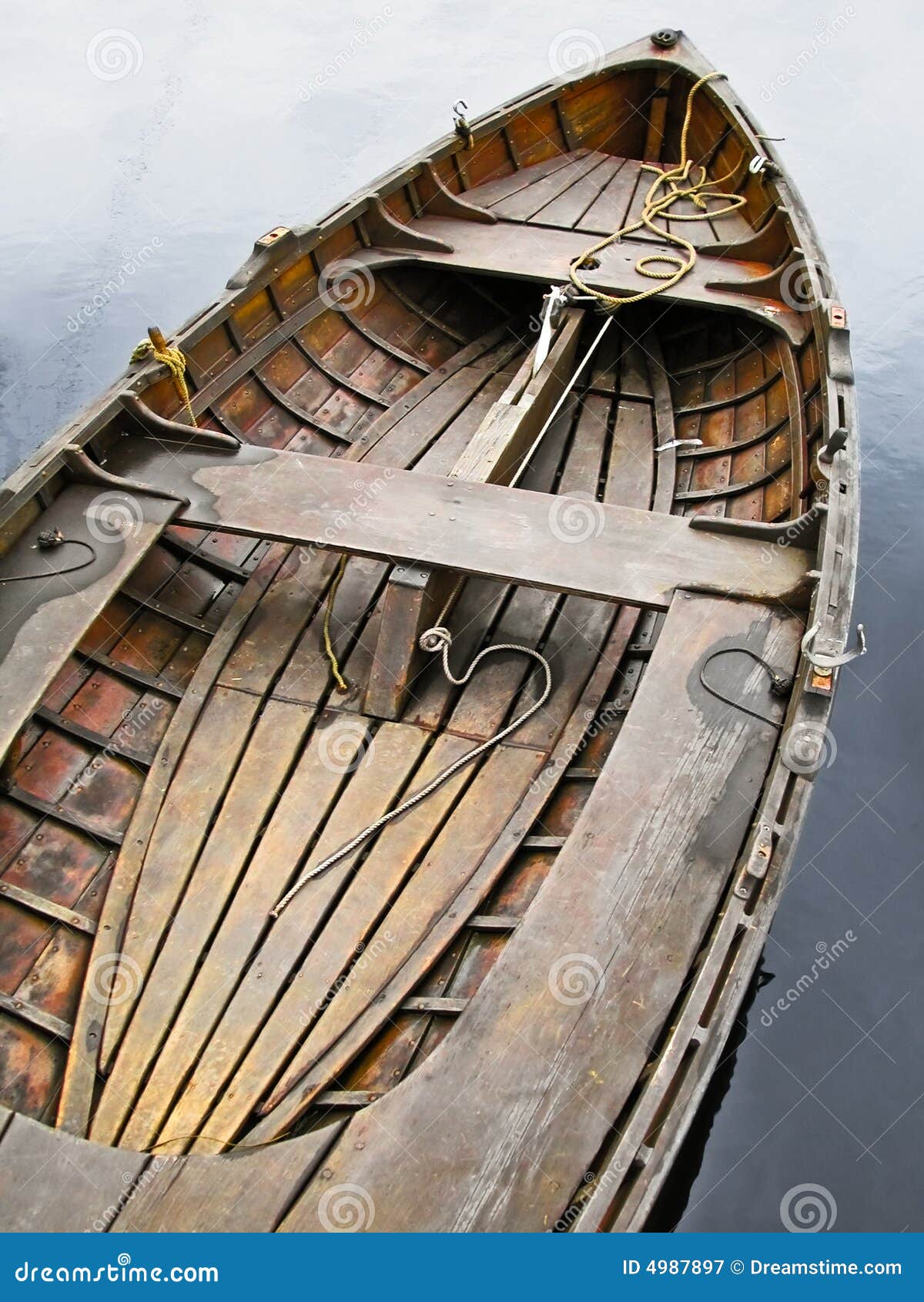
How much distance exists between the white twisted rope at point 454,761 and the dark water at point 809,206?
225 centimetres

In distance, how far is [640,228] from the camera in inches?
336

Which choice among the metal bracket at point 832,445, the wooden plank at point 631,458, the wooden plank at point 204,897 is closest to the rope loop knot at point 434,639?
the wooden plank at point 204,897

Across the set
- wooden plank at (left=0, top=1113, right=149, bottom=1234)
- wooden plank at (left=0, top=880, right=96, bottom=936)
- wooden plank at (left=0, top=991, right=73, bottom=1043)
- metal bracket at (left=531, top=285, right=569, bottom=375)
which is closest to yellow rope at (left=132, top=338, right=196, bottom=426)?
metal bracket at (left=531, top=285, right=569, bottom=375)

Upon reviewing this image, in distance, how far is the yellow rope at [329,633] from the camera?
5.28 metres

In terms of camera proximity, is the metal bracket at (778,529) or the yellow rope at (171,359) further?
the yellow rope at (171,359)

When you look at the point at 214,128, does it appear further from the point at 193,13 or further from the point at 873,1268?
A: the point at 873,1268

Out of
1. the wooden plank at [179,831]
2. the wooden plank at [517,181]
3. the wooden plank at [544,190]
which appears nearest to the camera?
the wooden plank at [179,831]

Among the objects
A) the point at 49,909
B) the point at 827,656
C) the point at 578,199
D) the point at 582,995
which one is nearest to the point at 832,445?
the point at 827,656

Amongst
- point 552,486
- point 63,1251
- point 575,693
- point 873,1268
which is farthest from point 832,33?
point 63,1251

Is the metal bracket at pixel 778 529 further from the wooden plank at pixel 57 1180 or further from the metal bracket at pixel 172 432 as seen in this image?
the wooden plank at pixel 57 1180

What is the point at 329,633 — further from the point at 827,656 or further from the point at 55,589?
the point at 827,656

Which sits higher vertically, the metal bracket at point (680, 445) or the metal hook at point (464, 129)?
the metal hook at point (464, 129)

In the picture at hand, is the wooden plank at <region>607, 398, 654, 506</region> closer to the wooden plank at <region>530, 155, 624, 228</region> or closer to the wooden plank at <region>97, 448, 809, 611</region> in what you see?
the wooden plank at <region>97, 448, 809, 611</region>

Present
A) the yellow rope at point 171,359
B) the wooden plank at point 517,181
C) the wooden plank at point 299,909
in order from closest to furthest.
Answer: the wooden plank at point 299,909 < the yellow rope at point 171,359 < the wooden plank at point 517,181
